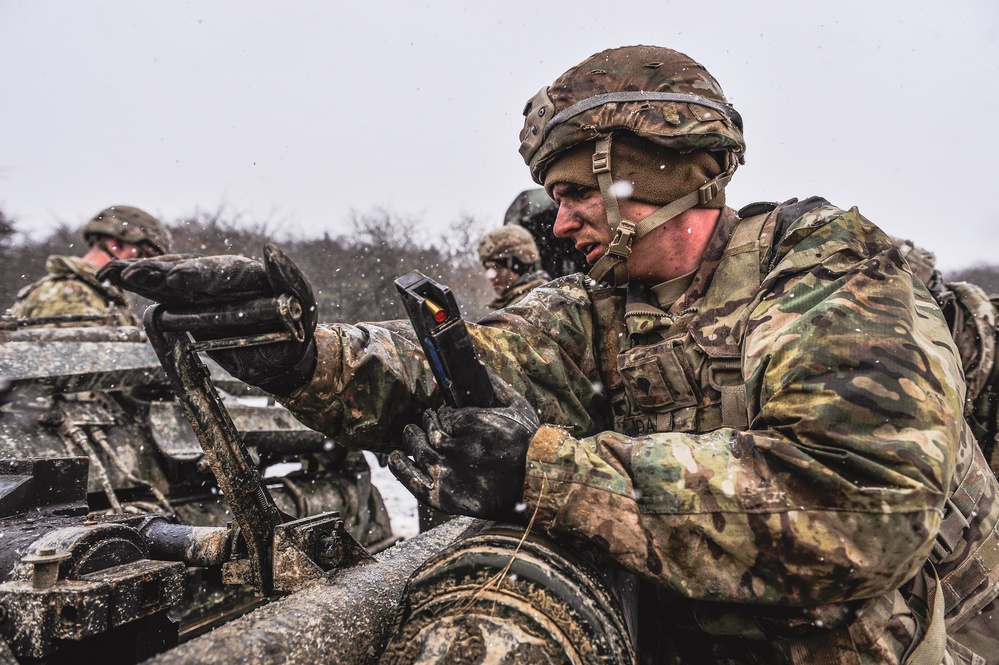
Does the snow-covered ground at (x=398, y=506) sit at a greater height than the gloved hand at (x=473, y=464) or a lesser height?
lesser

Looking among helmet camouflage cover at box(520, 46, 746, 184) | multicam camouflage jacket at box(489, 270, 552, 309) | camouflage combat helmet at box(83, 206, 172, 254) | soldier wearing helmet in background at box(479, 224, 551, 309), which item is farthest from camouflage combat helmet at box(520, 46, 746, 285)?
camouflage combat helmet at box(83, 206, 172, 254)

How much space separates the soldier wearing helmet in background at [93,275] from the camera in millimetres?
6020

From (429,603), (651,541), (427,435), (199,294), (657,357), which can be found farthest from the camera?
(657,357)

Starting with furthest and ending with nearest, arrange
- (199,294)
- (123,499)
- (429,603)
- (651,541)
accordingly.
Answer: (123,499) → (199,294) → (651,541) → (429,603)

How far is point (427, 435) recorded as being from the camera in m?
1.60

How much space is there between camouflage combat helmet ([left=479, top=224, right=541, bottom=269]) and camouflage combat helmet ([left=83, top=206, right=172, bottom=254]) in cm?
335

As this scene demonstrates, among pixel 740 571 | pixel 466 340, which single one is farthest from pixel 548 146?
pixel 740 571

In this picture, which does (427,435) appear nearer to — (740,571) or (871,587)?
(740,571)

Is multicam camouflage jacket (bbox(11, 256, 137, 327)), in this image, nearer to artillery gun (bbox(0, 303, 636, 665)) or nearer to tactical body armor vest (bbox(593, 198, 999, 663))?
artillery gun (bbox(0, 303, 636, 665))

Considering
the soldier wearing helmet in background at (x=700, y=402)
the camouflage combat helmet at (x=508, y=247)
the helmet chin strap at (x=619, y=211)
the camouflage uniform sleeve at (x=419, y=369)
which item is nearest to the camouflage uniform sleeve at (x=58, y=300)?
the camouflage combat helmet at (x=508, y=247)

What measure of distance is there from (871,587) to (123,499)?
14.1ft

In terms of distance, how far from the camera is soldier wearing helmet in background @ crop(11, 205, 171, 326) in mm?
6020

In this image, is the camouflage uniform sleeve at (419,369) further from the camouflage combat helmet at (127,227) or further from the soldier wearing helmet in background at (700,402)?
the camouflage combat helmet at (127,227)

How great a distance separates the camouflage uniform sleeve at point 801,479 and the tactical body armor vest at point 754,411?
27cm
